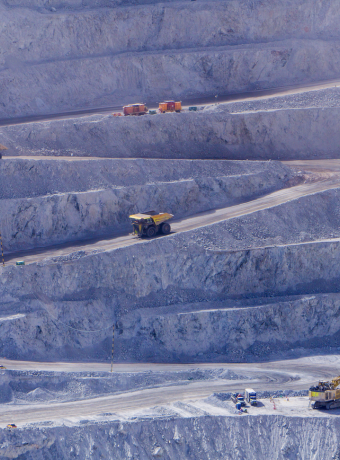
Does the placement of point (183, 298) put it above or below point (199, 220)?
below

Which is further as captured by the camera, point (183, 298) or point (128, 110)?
point (128, 110)

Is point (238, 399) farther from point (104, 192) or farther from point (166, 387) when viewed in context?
point (104, 192)

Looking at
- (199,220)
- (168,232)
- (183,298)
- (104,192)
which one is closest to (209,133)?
(199,220)

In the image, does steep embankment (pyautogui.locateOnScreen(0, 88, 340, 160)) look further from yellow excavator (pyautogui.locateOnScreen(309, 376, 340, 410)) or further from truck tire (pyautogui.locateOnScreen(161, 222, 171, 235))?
yellow excavator (pyautogui.locateOnScreen(309, 376, 340, 410))

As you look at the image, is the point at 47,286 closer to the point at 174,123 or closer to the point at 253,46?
the point at 174,123

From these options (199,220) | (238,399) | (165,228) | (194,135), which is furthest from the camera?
(194,135)

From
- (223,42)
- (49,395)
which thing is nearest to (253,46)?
(223,42)

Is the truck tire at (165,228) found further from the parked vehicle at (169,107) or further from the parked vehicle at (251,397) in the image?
the parked vehicle at (169,107)
